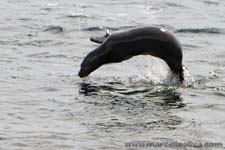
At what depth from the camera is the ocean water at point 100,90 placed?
964cm

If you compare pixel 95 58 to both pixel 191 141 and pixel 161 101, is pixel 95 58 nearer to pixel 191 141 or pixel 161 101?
pixel 161 101

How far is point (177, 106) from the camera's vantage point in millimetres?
11336

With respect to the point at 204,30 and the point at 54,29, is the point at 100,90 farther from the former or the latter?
the point at 204,30

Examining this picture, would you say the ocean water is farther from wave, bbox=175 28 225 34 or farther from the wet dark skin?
the wet dark skin

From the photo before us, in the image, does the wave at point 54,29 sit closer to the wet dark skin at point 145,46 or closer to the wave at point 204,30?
the wave at point 204,30

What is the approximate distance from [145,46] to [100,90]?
956 mm

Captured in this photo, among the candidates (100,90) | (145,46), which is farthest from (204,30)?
(100,90)

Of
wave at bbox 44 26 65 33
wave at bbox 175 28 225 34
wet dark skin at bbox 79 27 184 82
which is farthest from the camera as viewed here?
wave at bbox 175 28 225 34

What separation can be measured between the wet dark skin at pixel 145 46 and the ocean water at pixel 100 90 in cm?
40

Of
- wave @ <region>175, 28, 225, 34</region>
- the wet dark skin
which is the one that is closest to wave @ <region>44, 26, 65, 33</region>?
wave @ <region>175, 28, 225, 34</region>

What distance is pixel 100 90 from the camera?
1219 centimetres

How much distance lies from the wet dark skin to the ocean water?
404 millimetres

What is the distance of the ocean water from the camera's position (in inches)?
380

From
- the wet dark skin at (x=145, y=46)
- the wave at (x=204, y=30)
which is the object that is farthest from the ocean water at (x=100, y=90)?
the wet dark skin at (x=145, y=46)
